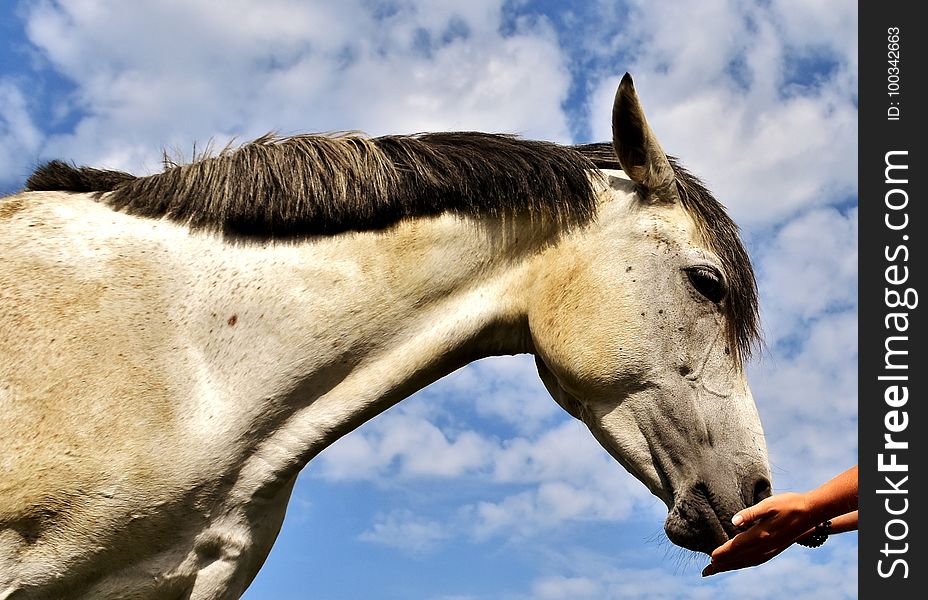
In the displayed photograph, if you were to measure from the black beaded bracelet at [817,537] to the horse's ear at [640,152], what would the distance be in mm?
1668

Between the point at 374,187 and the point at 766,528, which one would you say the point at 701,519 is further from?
the point at 374,187

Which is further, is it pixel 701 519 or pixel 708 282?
pixel 708 282

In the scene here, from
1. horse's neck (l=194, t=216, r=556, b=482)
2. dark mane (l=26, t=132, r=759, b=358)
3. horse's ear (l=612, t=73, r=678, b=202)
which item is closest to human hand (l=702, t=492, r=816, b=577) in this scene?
dark mane (l=26, t=132, r=759, b=358)

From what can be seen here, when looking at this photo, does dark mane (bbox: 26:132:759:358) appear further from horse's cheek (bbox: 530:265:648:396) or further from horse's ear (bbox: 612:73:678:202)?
horse's cheek (bbox: 530:265:648:396)

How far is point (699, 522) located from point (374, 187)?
2.06 m

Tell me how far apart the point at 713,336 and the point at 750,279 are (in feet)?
1.58

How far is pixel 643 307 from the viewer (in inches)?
159

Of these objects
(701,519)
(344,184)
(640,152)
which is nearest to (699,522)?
(701,519)

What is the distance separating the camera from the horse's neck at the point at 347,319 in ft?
12.6

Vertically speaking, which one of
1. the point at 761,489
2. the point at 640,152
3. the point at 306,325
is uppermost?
the point at 640,152

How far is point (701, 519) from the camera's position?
3.98 meters

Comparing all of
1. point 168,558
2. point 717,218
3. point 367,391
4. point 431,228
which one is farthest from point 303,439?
point 717,218

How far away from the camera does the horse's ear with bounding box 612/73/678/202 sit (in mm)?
4238

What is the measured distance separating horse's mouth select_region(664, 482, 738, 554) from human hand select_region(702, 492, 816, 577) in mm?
48
